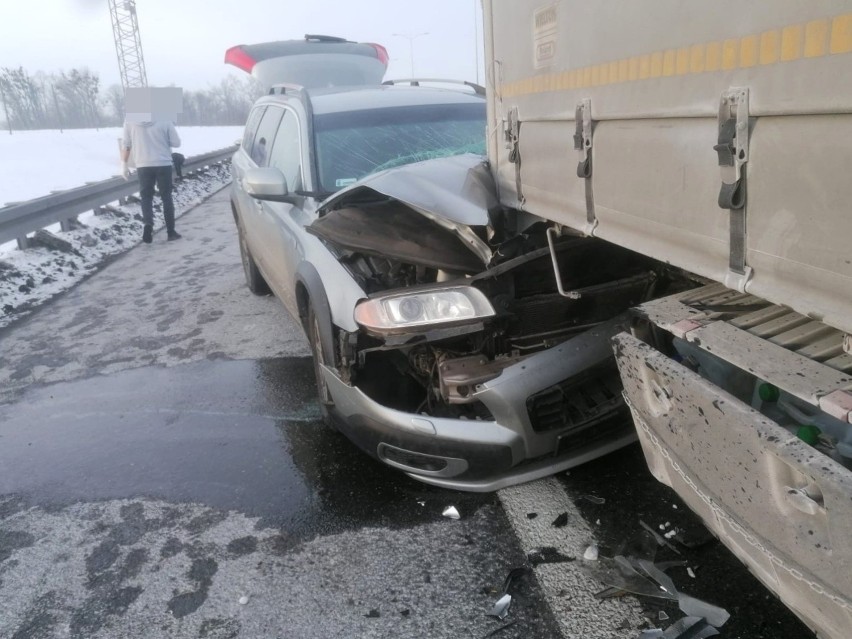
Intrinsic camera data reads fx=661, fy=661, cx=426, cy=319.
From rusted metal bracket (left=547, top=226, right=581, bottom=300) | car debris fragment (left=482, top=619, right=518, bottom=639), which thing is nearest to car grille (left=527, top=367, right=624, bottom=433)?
rusted metal bracket (left=547, top=226, right=581, bottom=300)

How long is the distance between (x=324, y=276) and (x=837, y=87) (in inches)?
93.0

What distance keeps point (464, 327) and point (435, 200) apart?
56 centimetres

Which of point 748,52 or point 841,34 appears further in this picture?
point 748,52

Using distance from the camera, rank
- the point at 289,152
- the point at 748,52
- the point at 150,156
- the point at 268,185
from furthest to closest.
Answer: the point at 150,156 → the point at 289,152 → the point at 268,185 → the point at 748,52

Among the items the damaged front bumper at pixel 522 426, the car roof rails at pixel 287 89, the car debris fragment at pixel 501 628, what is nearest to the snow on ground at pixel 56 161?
the car roof rails at pixel 287 89

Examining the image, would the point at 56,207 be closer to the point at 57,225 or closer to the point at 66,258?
the point at 66,258

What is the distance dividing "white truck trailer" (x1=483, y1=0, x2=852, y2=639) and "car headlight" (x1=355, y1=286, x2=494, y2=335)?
0.59 m

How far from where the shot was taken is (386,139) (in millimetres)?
4375

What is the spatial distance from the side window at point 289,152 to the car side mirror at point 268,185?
311 mm

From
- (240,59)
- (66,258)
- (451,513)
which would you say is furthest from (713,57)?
(240,59)

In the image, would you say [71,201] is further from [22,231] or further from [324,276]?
[324,276]

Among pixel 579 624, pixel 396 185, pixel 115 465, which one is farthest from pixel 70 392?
pixel 579 624

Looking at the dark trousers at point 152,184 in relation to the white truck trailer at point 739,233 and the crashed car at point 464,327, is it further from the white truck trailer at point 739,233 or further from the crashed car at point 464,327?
the white truck trailer at point 739,233

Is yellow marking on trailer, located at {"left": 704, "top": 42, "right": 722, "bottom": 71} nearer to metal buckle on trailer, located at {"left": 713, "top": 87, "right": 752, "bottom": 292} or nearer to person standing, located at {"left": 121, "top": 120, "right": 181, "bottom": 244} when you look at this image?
metal buckle on trailer, located at {"left": 713, "top": 87, "right": 752, "bottom": 292}
